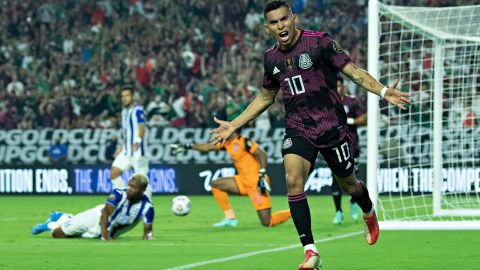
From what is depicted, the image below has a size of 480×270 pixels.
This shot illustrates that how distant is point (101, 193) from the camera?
78.5 feet

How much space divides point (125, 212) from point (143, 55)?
16.6 metres

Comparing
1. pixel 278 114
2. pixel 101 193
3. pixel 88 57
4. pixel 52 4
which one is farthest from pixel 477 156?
pixel 52 4

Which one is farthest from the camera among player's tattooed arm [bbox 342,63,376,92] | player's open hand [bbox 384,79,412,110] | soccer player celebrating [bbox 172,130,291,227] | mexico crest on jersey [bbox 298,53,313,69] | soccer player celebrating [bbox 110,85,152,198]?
soccer player celebrating [bbox 110,85,152,198]

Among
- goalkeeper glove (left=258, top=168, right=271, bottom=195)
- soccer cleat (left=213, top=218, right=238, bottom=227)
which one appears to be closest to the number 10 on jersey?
goalkeeper glove (left=258, top=168, right=271, bottom=195)

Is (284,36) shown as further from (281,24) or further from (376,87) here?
(376,87)

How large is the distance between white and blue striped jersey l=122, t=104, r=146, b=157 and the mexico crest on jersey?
785 centimetres

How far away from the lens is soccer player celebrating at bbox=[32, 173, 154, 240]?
37.8 ft

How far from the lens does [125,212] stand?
38.5ft

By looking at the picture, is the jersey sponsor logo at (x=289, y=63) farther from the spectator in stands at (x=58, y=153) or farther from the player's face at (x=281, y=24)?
the spectator in stands at (x=58, y=153)

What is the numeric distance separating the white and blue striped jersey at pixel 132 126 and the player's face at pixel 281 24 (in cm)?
789

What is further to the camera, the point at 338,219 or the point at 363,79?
the point at 338,219

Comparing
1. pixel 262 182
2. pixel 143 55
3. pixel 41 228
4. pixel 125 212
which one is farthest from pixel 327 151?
pixel 143 55

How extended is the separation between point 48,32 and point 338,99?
71.5ft

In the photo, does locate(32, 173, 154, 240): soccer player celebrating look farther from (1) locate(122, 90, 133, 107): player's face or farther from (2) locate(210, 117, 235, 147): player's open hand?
(2) locate(210, 117, 235, 147): player's open hand
